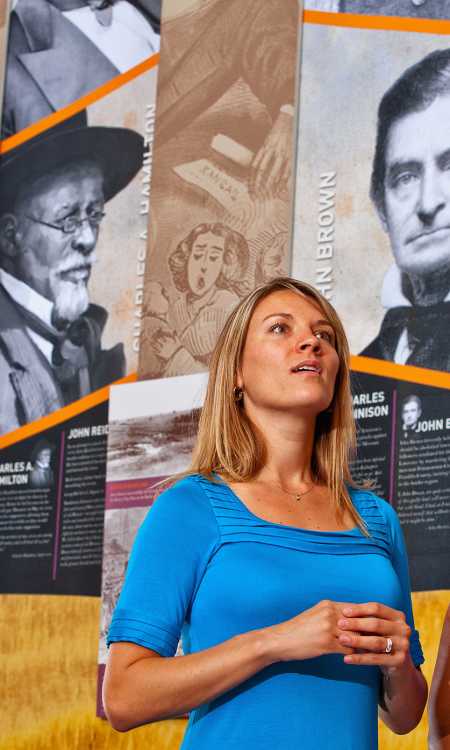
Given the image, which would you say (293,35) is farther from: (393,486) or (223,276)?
(393,486)

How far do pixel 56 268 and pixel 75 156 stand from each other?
0.54 metres

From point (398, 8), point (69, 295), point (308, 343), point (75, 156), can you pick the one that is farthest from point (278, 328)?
point (75, 156)

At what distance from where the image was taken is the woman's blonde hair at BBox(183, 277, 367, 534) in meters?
2.38

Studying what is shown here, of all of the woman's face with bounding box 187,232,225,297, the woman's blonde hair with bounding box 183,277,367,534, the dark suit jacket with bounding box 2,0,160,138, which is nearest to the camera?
the woman's blonde hair with bounding box 183,277,367,534

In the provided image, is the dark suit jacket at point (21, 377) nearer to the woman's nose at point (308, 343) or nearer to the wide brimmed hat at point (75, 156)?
the wide brimmed hat at point (75, 156)

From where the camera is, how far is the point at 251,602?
6.79 feet

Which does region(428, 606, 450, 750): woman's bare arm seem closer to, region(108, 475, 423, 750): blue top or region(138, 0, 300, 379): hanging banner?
region(108, 475, 423, 750): blue top

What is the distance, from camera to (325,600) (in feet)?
6.50

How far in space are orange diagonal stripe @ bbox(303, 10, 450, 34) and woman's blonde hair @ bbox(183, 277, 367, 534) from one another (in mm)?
1978

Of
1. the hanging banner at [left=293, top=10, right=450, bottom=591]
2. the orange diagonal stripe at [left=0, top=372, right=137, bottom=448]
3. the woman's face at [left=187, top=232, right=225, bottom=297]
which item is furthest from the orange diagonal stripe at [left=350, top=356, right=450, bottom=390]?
the orange diagonal stripe at [left=0, top=372, right=137, bottom=448]

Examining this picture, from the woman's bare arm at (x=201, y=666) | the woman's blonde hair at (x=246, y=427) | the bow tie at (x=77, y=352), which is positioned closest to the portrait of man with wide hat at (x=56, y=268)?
the bow tie at (x=77, y=352)

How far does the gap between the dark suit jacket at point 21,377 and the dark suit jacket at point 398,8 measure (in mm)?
1642

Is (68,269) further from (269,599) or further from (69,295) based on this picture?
(269,599)

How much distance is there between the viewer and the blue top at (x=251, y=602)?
2.05 metres
